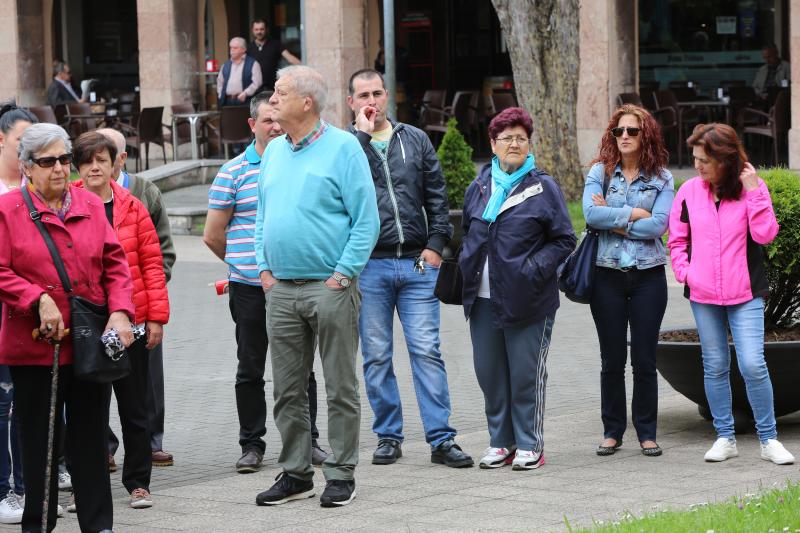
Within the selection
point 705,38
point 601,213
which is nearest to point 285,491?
point 601,213

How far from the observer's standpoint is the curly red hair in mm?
7602

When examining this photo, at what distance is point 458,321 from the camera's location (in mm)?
A: 12742

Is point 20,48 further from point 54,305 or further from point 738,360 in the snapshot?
point 54,305

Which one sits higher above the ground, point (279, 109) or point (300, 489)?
point (279, 109)

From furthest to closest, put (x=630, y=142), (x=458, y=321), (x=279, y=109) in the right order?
1. (x=458, y=321)
2. (x=630, y=142)
3. (x=279, y=109)

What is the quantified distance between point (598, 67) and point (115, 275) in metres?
17.5

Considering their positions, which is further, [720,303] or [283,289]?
[720,303]

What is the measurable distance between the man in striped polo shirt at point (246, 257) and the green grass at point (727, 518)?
2276mm

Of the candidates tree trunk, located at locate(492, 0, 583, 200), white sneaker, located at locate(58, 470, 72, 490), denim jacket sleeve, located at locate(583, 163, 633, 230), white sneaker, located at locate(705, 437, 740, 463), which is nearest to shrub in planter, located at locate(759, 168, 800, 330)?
denim jacket sleeve, located at locate(583, 163, 633, 230)

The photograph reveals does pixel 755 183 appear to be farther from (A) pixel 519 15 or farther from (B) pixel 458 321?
(A) pixel 519 15

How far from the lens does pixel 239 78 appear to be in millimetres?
21656

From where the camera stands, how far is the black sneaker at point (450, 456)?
7.36m

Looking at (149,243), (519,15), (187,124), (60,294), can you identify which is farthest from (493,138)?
(187,124)

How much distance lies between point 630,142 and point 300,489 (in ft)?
8.03
